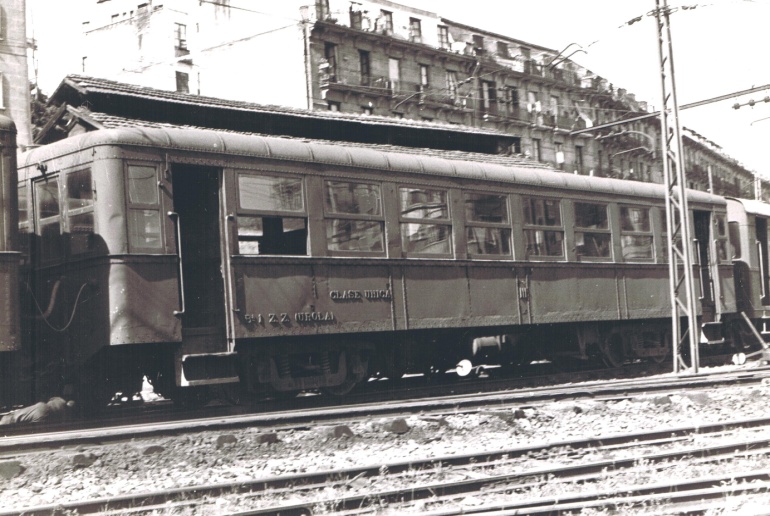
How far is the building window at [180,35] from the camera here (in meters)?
46.7

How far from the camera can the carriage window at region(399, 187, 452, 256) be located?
43.4 ft

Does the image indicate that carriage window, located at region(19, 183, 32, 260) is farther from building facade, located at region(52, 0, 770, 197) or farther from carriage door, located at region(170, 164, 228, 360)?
building facade, located at region(52, 0, 770, 197)

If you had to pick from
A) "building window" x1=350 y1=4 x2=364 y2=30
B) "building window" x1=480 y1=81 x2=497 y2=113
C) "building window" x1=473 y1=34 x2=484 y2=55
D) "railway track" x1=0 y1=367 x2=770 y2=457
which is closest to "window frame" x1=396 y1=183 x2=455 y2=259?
"railway track" x1=0 y1=367 x2=770 y2=457

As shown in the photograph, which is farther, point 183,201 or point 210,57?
point 210,57

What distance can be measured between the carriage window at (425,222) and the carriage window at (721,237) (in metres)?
7.99

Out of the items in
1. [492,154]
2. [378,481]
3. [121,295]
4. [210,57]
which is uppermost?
[210,57]

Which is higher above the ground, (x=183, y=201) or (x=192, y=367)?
(x=183, y=201)

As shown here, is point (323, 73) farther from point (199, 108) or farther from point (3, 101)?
point (199, 108)

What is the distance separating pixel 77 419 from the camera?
440 inches

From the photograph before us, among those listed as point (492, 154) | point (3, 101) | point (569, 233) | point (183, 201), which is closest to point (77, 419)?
point (183, 201)

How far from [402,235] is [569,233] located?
3.87 meters

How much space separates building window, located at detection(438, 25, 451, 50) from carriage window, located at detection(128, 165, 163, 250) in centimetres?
4416

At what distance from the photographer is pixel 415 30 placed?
5209 centimetres

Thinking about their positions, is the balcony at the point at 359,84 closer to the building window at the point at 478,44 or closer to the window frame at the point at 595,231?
the building window at the point at 478,44
